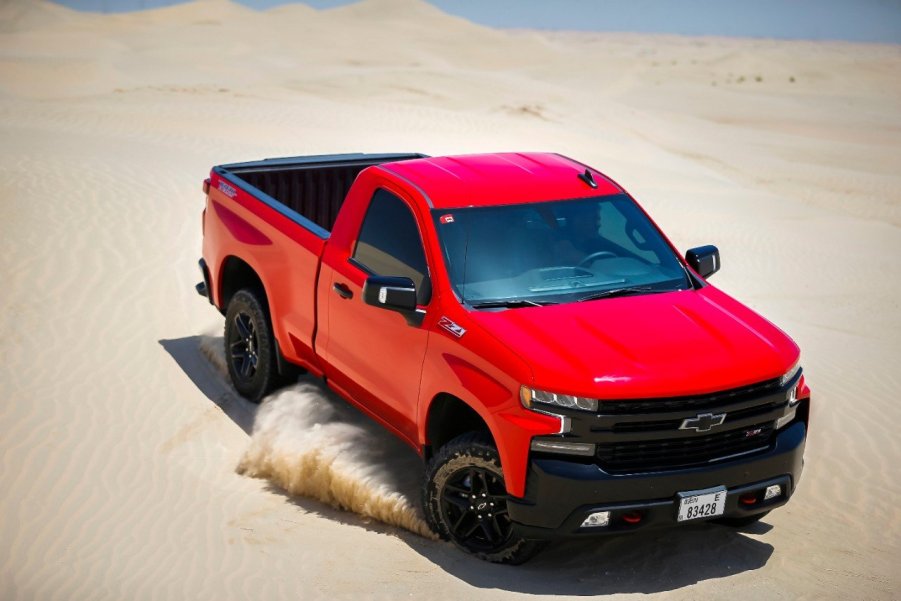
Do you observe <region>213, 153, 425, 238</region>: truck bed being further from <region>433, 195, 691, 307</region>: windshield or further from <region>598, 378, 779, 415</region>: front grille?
<region>598, 378, 779, 415</region>: front grille

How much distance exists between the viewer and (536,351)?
5281 millimetres

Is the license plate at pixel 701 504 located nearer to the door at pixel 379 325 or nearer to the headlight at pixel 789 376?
the headlight at pixel 789 376

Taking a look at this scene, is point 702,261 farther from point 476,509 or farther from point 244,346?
point 244,346

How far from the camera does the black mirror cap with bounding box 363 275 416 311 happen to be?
18.9 feet

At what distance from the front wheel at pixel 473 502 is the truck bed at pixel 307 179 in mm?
3604

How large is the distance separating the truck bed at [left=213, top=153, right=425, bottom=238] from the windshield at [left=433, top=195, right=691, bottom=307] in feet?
9.58

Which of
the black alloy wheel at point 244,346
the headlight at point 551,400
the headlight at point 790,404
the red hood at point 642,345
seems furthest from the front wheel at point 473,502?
the black alloy wheel at point 244,346

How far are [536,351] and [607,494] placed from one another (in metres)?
0.72

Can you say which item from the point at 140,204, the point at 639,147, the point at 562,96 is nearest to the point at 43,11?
the point at 562,96

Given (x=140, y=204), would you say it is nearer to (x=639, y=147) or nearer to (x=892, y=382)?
(x=892, y=382)

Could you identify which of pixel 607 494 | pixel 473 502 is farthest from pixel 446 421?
pixel 607 494

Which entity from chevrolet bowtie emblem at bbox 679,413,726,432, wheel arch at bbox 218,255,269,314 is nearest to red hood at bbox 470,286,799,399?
chevrolet bowtie emblem at bbox 679,413,726,432

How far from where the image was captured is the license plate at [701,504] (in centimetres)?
522

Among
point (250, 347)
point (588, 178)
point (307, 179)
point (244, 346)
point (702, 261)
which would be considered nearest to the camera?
point (702, 261)
